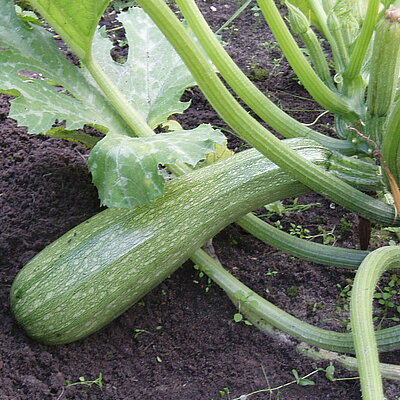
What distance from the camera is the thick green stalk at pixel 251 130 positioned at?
1.74 m

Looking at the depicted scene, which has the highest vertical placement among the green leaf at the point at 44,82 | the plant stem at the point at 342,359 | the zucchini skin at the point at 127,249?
the green leaf at the point at 44,82

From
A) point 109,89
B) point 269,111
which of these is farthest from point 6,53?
point 269,111

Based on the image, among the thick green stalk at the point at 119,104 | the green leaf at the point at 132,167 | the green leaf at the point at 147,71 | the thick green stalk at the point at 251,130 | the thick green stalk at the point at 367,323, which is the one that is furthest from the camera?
the green leaf at the point at 147,71

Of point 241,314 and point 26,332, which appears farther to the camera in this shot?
point 241,314

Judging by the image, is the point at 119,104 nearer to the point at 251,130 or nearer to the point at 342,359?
the point at 251,130

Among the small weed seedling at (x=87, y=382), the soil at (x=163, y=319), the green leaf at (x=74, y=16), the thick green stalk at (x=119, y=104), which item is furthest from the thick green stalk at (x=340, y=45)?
the small weed seedling at (x=87, y=382)

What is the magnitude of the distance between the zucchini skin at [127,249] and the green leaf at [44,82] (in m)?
0.36

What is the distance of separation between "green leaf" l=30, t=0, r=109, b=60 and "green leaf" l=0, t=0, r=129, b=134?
0.15m

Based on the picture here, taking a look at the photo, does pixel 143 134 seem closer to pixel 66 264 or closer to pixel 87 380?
pixel 66 264

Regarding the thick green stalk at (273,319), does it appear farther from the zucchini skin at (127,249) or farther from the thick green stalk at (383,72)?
the thick green stalk at (383,72)

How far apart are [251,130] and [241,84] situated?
16 centimetres

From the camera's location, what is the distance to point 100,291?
196 centimetres

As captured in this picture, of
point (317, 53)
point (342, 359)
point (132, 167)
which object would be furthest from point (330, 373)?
point (317, 53)

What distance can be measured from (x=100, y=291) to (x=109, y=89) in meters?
0.77
